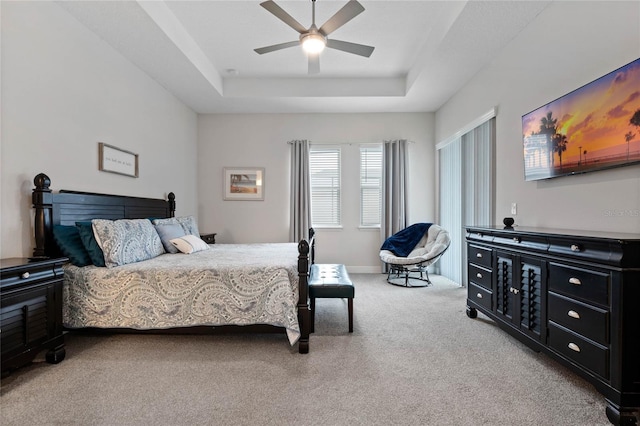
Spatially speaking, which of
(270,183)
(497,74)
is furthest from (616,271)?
(270,183)

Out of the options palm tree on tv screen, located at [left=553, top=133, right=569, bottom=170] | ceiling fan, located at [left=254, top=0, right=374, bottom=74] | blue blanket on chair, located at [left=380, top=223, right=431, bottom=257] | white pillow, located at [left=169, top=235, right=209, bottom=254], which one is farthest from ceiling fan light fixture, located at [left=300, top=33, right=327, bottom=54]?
blue blanket on chair, located at [left=380, top=223, right=431, bottom=257]

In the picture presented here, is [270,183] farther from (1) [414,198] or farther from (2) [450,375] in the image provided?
(2) [450,375]

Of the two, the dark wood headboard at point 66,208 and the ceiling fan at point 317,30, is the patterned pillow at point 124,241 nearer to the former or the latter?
the dark wood headboard at point 66,208

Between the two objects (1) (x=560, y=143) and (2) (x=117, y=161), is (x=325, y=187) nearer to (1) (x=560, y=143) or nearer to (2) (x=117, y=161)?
(2) (x=117, y=161)

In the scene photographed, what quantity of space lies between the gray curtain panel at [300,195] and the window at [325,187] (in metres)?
0.23

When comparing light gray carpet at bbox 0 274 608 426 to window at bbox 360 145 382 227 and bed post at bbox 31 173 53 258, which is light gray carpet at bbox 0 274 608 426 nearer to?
bed post at bbox 31 173 53 258

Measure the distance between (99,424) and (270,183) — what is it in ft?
14.8

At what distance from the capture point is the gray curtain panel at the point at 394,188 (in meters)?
5.65

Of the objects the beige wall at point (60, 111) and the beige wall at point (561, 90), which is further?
the beige wall at point (60, 111)

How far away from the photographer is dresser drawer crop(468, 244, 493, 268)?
299 centimetres

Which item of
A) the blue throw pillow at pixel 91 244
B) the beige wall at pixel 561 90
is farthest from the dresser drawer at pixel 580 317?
the blue throw pillow at pixel 91 244

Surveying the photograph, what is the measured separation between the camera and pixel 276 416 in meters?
1.75

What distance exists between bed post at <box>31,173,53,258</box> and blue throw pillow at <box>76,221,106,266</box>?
22 centimetres

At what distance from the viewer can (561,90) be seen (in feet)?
8.71
